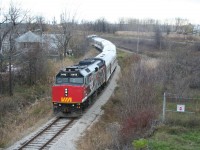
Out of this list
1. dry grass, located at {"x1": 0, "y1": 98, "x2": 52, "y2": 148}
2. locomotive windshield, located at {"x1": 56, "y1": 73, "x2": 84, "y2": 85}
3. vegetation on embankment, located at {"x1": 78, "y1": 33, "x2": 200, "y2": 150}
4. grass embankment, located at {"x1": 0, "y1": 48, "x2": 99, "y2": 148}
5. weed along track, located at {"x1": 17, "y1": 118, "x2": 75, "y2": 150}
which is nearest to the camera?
vegetation on embankment, located at {"x1": 78, "y1": 33, "x2": 200, "y2": 150}

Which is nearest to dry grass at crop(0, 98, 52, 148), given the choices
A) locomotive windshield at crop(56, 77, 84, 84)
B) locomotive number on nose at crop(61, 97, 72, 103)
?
locomotive number on nose at crop(61, 97, 72, 103)

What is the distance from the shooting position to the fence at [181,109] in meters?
17.1

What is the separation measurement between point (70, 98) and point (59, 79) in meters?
1.55

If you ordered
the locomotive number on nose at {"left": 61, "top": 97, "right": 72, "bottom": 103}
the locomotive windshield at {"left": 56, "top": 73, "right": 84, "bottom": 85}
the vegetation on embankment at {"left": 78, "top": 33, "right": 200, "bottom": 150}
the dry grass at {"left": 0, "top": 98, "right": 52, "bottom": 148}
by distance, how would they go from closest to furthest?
the vegetation on embankment at {"left": 78, "top": 33, "right": 200, "bottom": 150}
the dry grass at {"left": 0, "top": 98, "right": 52, "bottom": 148}
the locomotive number on nose at {"left": 61, "top": 97, "right": 72, "bottom": 103}
the locomotive windshield at {"left": 56, "top": 73, "right": 84, "bottom": 85}

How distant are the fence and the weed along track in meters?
5.86

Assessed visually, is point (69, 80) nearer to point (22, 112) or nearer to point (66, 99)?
point (66, 99)

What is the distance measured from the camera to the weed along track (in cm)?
1627

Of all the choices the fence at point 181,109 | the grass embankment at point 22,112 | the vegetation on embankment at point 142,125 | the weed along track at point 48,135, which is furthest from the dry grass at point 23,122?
the fence at point 181,109

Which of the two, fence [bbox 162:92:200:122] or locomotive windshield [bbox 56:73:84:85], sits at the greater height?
locomotive windshield [bbox 56:73:84:85]

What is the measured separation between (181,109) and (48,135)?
284 inches

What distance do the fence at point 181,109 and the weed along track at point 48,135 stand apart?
19.2ft

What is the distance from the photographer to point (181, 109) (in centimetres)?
1681

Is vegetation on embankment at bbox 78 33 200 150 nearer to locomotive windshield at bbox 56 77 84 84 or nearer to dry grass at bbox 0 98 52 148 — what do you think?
locomotive windshield at bbox 56 77 84 84

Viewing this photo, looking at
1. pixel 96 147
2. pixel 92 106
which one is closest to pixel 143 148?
pixel 96 147
